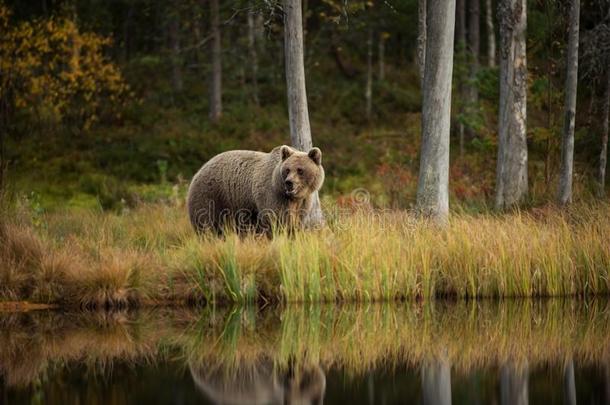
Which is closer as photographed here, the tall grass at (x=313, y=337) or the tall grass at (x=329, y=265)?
the tall grass at (x=313, y=337)

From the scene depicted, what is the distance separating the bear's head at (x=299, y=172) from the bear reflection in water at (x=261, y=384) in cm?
390

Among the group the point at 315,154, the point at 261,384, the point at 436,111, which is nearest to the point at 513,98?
the point at 436,111

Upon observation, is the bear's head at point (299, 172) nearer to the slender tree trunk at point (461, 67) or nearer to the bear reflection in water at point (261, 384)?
the bear reflection in water at point (261, 384)

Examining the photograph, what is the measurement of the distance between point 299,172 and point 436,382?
16.4ft

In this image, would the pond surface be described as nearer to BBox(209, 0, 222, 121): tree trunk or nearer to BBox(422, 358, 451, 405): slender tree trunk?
BBox(422, 358, 451, 405): slender tree trunk

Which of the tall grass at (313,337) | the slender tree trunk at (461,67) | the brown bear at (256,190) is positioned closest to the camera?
the tall grass at (313,337)

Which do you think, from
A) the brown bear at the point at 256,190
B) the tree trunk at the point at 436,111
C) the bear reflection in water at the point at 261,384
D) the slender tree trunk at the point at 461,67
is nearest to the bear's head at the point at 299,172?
the brown bear at the point at 256,190

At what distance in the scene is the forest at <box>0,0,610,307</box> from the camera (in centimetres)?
1158

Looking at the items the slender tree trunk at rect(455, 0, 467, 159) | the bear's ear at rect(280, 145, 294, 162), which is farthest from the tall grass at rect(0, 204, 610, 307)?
the slender tree trunk at rect(455, 0, 467, 159)

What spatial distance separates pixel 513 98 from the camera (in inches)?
635

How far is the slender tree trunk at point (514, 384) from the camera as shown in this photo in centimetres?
736

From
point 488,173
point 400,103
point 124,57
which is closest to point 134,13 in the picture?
point 124,57

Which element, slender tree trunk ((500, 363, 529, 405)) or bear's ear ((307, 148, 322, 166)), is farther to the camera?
bear's ear ((307, 148, 322, 166))

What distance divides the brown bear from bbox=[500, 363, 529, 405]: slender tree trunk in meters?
4.66
